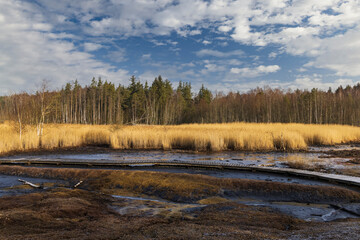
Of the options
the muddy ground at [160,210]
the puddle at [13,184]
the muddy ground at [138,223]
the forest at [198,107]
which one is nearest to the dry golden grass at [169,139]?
the puddle at [13,184]

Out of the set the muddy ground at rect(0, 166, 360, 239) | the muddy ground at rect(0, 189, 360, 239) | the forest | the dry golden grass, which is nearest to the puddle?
the muddy ground at rect(0, 166, 360, 239)

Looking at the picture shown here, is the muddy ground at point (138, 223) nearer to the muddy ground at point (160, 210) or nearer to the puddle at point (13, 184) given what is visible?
the muddy ground at point (160, 210)

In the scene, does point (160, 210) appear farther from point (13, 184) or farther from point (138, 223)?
point (13, 184)

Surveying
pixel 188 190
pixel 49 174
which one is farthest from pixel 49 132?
pixel 188 190

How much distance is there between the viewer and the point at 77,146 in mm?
17016

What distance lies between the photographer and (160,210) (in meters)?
5.28

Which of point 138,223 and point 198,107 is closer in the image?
point 138,223

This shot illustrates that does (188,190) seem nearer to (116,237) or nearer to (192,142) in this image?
(116,237)

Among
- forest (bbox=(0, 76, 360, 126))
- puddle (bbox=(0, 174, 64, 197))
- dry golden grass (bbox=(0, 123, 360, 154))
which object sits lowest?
puddle (bbox=(0, 174, 64, 197))

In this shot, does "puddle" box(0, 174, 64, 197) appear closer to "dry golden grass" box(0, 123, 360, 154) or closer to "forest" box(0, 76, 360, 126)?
"dry golden grass" box(0, 123, 360, 154)

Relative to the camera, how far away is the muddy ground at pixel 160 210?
11.5 ft

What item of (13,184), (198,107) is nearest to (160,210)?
(13,184)

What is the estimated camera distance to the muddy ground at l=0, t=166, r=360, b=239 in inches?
137

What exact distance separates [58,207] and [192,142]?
1203cm
